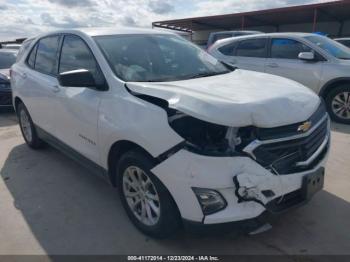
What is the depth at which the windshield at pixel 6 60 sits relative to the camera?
9266mm

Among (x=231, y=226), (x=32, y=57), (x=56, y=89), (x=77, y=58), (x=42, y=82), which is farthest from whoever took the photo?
(x=32, y=57)

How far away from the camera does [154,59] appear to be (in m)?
3.43

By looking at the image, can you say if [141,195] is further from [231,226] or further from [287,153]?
[287,153]

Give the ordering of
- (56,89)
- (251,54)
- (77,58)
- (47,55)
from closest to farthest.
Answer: (77,58)
(56,89)
(47,55)
(251,54)

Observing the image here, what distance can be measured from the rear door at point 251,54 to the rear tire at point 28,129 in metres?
4.74

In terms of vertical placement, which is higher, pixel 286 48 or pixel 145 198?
pixel 286 48

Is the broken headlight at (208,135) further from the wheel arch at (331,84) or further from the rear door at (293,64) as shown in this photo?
the rear door at (293,64)

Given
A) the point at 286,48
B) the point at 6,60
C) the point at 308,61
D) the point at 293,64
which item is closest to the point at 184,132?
the point at 308,61

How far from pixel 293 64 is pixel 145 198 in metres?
5.23

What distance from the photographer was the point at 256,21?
28.0 metres

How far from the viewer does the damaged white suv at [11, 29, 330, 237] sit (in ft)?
7.43

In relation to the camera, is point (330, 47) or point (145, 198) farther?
point (330, 47)

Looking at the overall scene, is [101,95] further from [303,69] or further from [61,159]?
[303,69]

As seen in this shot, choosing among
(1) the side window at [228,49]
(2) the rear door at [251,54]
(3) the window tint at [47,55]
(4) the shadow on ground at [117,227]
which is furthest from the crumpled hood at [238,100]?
(1) the side window at [228,49]
